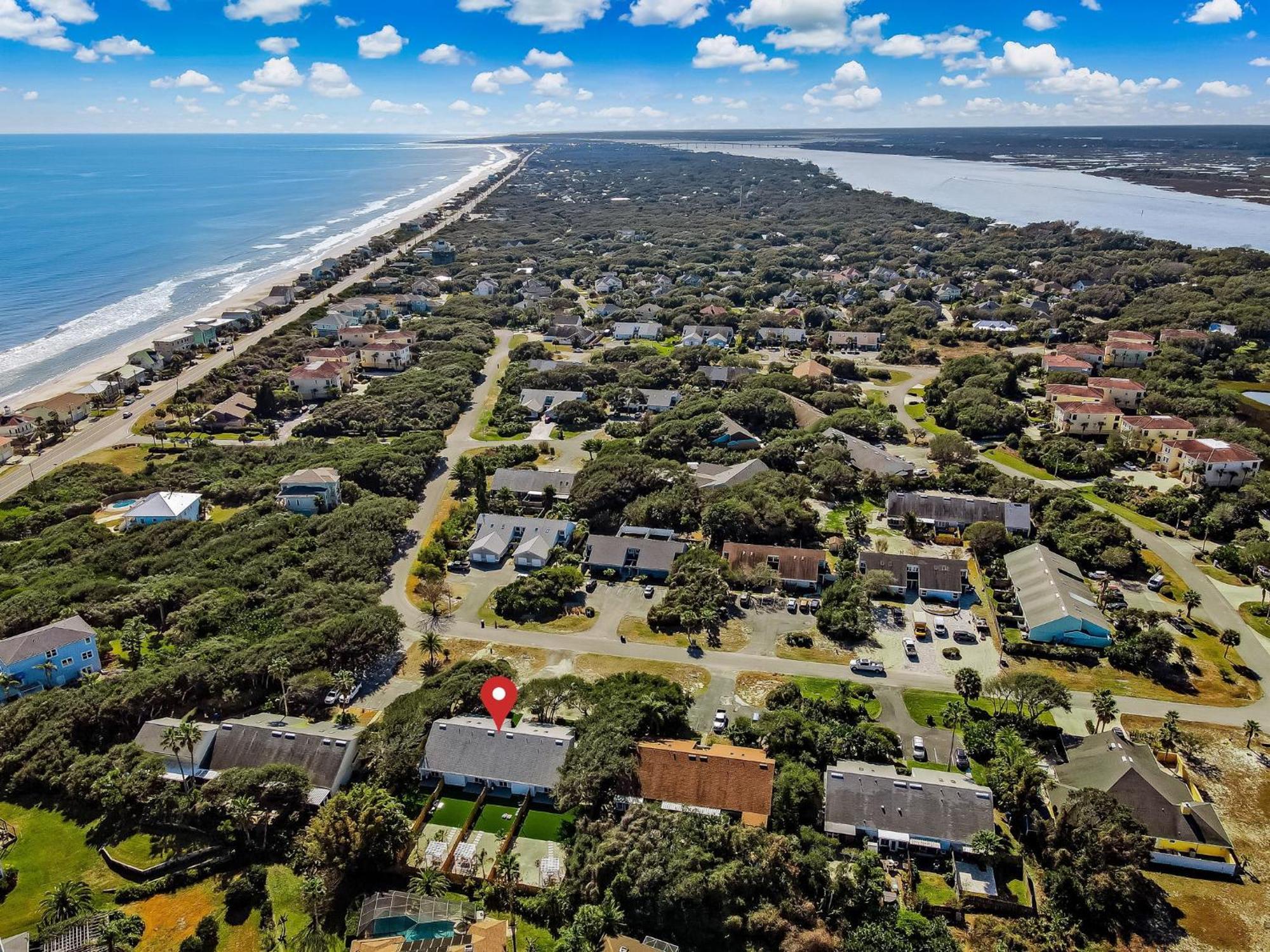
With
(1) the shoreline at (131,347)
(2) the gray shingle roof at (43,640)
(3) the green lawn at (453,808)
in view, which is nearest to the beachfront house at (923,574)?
(3) the green lawn at (453,808)

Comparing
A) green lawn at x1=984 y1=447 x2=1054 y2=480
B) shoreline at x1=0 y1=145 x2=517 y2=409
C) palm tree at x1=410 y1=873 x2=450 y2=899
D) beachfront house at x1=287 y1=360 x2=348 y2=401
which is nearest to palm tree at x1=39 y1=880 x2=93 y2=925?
palm tree at x1=410 y1=873 x2=450 y2=899

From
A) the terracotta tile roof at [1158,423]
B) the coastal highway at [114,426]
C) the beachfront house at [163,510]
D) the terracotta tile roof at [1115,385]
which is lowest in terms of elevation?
the coastal highway at [114,426]

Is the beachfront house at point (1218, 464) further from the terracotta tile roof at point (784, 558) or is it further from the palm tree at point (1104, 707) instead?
the palm tree at point (1104, 707)

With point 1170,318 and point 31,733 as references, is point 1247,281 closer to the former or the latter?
point 1170,318

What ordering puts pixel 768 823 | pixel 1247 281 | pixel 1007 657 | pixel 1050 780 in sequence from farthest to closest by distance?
pixel 1247 281 → pixel 1007 657 → pixel 1050 780 → pixel 768 823

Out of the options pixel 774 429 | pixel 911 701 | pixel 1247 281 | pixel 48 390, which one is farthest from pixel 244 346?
pixel 1247 281

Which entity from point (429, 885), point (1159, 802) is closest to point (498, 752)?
point (429, 885)

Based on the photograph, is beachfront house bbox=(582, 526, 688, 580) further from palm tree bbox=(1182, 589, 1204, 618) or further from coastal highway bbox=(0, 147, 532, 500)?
coastal highway bbox=(0, 147, 532, 500)

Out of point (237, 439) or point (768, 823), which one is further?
point (237, 439)
